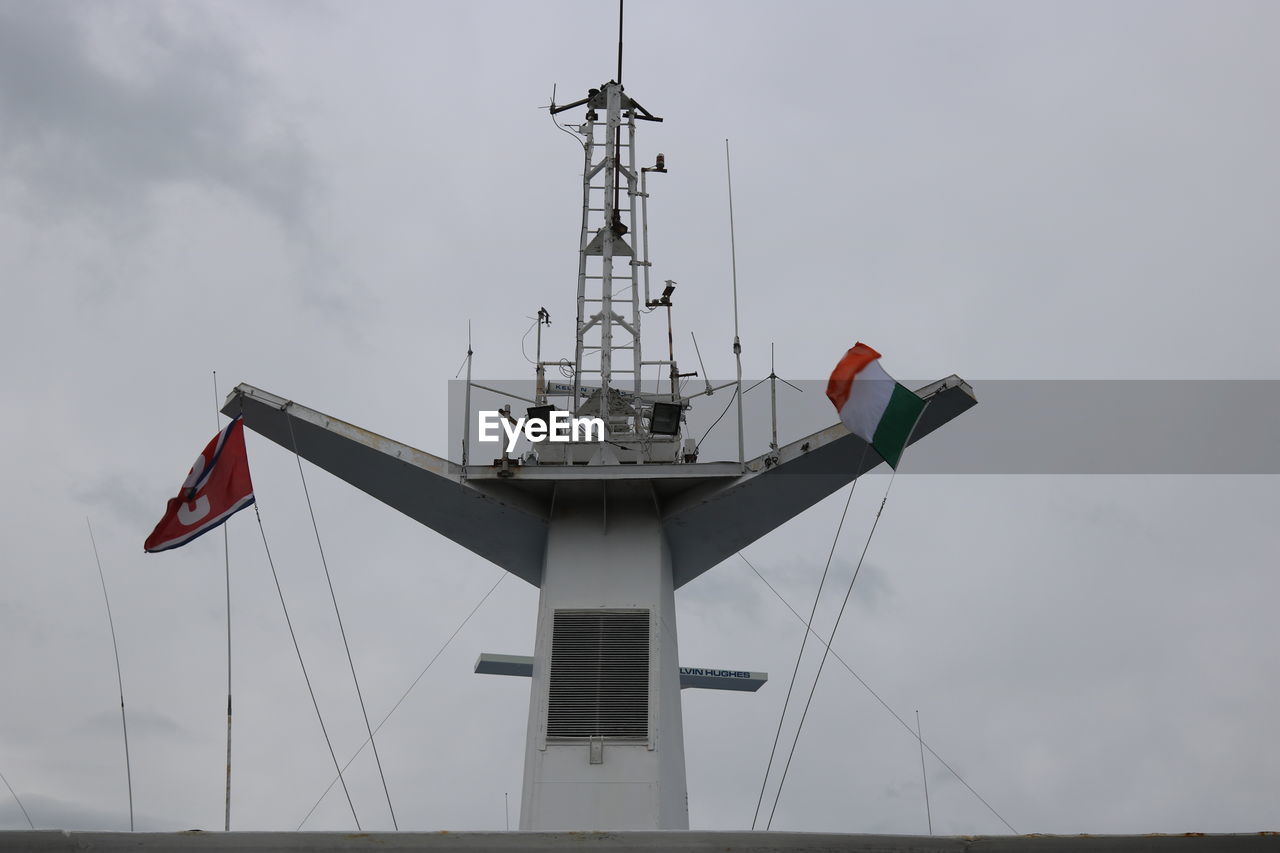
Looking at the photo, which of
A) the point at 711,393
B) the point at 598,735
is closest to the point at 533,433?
the point at 711,393

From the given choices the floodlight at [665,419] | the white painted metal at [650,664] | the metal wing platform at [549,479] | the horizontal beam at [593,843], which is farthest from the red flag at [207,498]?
the horizontal beam at [593,843]

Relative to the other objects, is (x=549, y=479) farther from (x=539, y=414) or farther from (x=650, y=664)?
(x=650, y=664)

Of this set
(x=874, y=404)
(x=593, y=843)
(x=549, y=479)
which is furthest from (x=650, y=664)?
(x=593, y=843)

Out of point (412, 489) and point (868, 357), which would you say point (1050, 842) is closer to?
point (868, 357)

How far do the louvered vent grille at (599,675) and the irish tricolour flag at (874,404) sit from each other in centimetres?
364

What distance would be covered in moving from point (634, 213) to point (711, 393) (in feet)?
11.6

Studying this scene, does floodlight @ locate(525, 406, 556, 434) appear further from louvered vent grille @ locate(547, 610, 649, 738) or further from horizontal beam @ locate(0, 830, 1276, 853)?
horizontal beam @ locate(0, 830, 1276, 853)

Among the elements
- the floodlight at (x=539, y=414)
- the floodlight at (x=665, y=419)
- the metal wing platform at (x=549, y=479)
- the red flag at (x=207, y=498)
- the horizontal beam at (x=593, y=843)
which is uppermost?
the floodlight at (x=539, y=414)

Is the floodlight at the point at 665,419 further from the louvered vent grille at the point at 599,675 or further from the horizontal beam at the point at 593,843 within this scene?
the horizontal beam at the point at 593,843

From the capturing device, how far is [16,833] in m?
8.98

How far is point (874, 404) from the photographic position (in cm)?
1460

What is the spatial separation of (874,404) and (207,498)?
7.86 m

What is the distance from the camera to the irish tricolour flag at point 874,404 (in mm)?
14586

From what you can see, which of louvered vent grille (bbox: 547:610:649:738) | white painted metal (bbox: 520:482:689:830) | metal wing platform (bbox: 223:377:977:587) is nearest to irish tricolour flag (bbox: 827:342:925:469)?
metal wing platform (bbox: 223:377:977:587)
